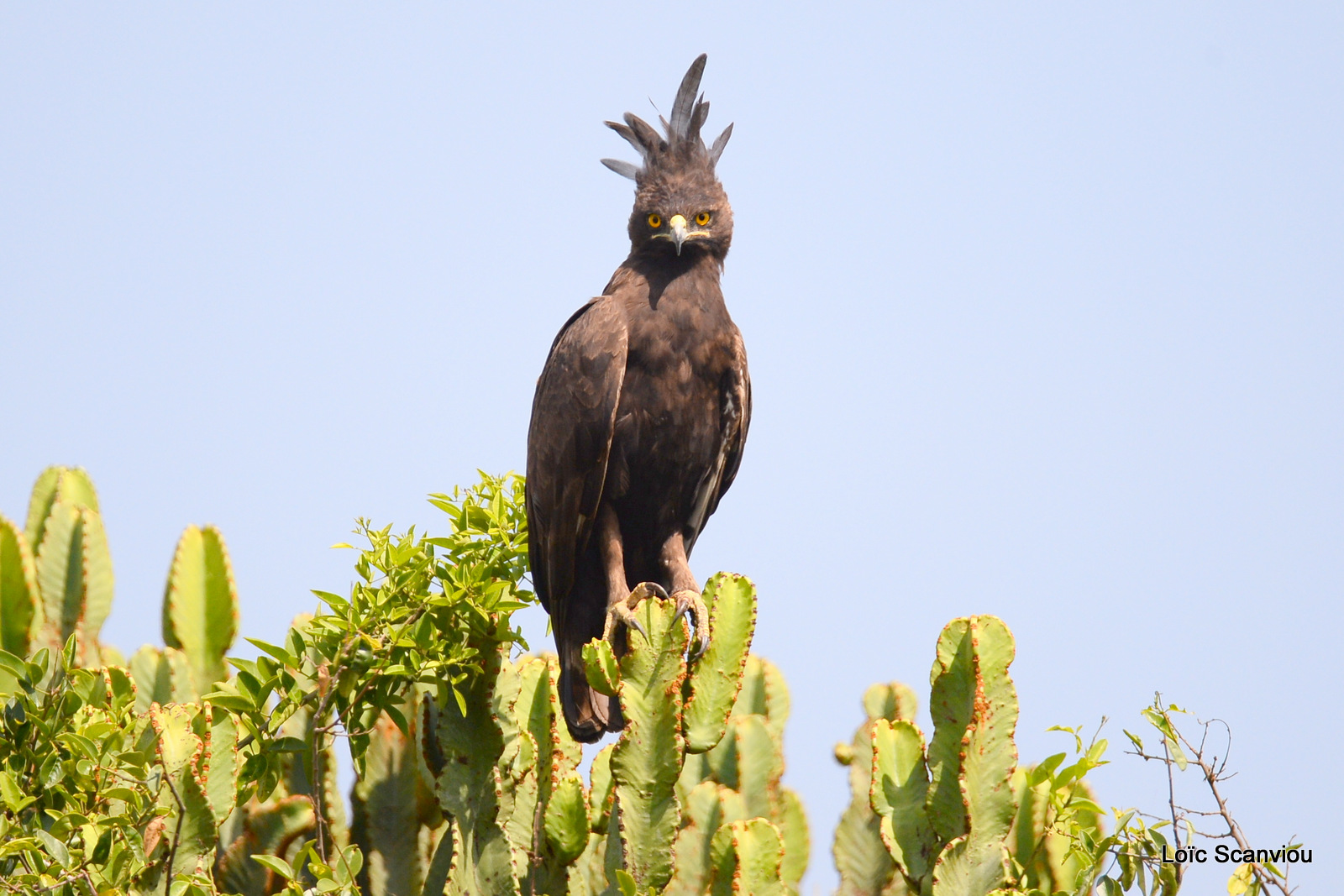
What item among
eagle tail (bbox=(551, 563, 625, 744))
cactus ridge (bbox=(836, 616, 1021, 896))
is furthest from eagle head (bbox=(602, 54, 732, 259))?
cactus ridge (bbox=(836, 616, 1021, 896))

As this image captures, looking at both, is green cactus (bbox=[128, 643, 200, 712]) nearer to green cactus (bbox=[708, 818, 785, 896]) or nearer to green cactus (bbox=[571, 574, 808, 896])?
green cactus (bbox=[571, 574, 808, 896])

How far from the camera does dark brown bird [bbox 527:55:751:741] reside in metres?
5.29

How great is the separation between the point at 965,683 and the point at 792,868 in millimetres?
1601

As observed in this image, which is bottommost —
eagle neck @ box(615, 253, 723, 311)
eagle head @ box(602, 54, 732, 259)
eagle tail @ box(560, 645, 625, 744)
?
eagle tail @ box(560, 645, 625, 744)

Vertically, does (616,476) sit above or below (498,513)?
above

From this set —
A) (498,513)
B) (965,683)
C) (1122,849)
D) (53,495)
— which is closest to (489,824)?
(498,513)

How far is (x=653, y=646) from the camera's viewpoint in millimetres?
3990

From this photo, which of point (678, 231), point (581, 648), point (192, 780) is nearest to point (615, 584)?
point (581, 648)

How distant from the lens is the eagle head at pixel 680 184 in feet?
18.5

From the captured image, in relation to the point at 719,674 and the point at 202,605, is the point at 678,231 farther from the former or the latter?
the point at 202,605

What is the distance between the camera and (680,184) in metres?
5.70

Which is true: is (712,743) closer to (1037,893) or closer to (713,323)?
(1037,893)

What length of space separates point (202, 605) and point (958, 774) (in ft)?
12.0

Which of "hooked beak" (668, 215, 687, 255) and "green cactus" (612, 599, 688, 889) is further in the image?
"hooked beak" (668, 215, 687, 255)
